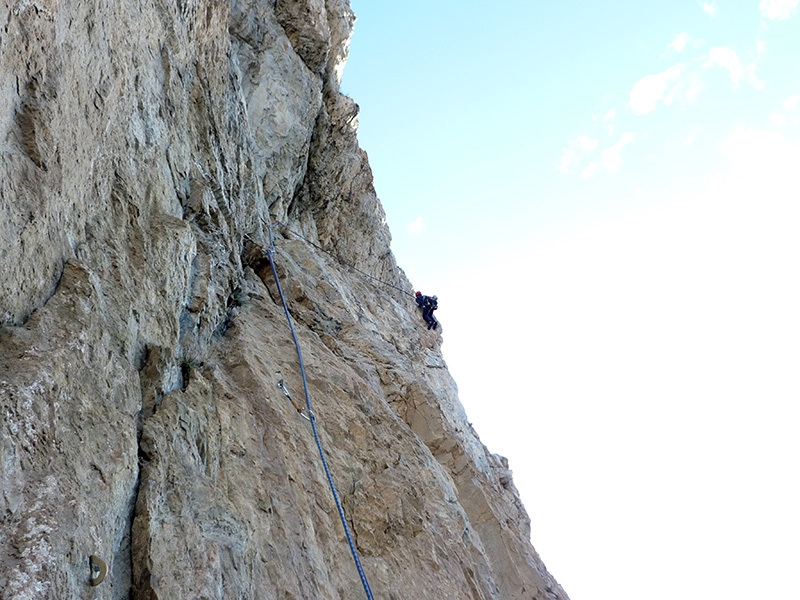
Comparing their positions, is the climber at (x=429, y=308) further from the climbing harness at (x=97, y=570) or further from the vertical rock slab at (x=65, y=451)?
the climbing harness at (x=97, y=570)

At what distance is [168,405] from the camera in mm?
4871

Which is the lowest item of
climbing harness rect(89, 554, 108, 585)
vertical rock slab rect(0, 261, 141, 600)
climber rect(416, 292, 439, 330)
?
climbing harness rect(89, 554, 108, 585)

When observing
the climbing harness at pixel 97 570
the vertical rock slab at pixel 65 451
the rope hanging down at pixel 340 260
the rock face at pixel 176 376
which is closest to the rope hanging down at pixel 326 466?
the rock face at pixel 176 376

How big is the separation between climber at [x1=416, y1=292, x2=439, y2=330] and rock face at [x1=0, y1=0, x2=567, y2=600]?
19.6ft

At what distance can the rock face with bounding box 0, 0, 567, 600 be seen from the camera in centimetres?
352

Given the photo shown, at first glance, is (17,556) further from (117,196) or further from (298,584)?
(117,196)

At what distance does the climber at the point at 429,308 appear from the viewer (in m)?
16.7

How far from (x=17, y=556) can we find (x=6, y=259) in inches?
63.6

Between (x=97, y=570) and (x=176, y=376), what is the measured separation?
2.29 metres

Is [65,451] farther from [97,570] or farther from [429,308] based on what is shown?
[429,308]

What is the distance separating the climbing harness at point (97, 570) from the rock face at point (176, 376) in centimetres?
3

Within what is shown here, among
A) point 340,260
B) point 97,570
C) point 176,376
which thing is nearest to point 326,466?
point 176,376

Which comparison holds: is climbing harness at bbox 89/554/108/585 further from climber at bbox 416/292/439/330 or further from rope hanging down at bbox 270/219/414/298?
climber at bbox 416/292/439/330

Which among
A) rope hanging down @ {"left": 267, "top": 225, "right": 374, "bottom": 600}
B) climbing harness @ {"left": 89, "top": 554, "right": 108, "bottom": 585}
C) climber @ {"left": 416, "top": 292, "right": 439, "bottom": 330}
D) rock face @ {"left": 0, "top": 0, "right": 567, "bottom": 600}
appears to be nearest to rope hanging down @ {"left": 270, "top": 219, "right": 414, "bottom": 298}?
climber @ {"left": 416, "top": 292, "right": 439, "bottom": 330}
